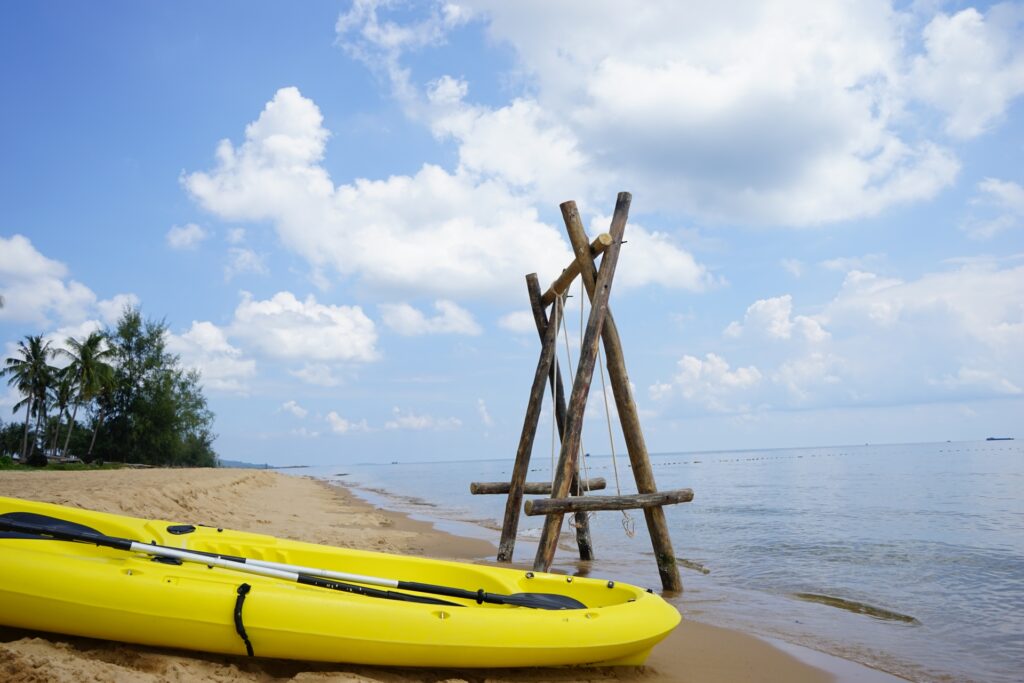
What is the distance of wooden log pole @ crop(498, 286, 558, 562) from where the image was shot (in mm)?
8273

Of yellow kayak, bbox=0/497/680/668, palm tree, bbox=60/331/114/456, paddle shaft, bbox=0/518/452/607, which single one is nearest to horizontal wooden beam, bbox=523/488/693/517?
yellow kayak, bbox=0/497/680/668

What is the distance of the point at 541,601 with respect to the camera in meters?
4.38

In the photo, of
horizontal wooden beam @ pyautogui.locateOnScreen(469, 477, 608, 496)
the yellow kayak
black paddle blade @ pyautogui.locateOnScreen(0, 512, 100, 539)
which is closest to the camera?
the yellow kayak

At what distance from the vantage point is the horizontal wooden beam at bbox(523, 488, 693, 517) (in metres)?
6.51

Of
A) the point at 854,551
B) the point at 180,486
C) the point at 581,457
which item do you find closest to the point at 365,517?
the point at 180,486

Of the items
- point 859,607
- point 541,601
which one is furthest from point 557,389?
point 541,601

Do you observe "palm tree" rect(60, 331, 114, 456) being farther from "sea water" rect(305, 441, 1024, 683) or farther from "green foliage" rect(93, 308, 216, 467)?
"sea water" rect(305, 441, 1024, 683)

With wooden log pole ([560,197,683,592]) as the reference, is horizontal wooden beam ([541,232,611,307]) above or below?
above

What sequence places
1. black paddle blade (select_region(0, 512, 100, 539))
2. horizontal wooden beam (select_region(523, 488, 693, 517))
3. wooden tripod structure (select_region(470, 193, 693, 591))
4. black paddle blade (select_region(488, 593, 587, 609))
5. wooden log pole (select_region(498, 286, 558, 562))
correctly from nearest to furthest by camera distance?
black paddle blade (select_region(0, 512, 100, 539)) → black paddle blade (select_region(488, 593, 587, 609)) → horizontal wooden beam (select_region(523, 488, 693, 517)) → wooden tripod structure (select_region(470, 193, 693, 591)) → wooden log pole (select_region(498, 286, 558, 562))

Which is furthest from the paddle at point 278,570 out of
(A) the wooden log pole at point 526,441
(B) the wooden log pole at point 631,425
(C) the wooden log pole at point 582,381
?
(A) the wooden log pole at point 526,441

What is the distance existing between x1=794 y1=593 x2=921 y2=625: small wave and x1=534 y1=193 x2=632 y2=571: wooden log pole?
3189 mm

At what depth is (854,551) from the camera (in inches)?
428

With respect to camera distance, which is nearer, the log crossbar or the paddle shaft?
the paddle shaft

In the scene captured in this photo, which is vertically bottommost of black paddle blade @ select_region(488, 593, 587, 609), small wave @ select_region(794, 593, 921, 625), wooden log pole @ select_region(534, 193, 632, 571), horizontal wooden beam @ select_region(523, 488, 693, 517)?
small wave @ select_region(794, 593, 921, 625)
